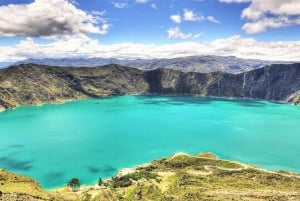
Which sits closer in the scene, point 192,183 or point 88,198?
point 88,198

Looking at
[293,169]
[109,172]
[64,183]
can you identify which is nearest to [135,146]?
[109,172]

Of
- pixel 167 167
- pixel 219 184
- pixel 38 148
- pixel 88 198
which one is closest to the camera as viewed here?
pixel 88 198

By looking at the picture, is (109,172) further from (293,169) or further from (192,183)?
(293,169)

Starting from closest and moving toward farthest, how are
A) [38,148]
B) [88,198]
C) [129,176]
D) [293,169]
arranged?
[88,198] → [129,176] → [293,169] → [38,148]

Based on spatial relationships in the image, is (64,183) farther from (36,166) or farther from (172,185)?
(172,185)

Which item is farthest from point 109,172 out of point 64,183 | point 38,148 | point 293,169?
point 293,169

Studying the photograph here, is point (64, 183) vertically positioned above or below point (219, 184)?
below
